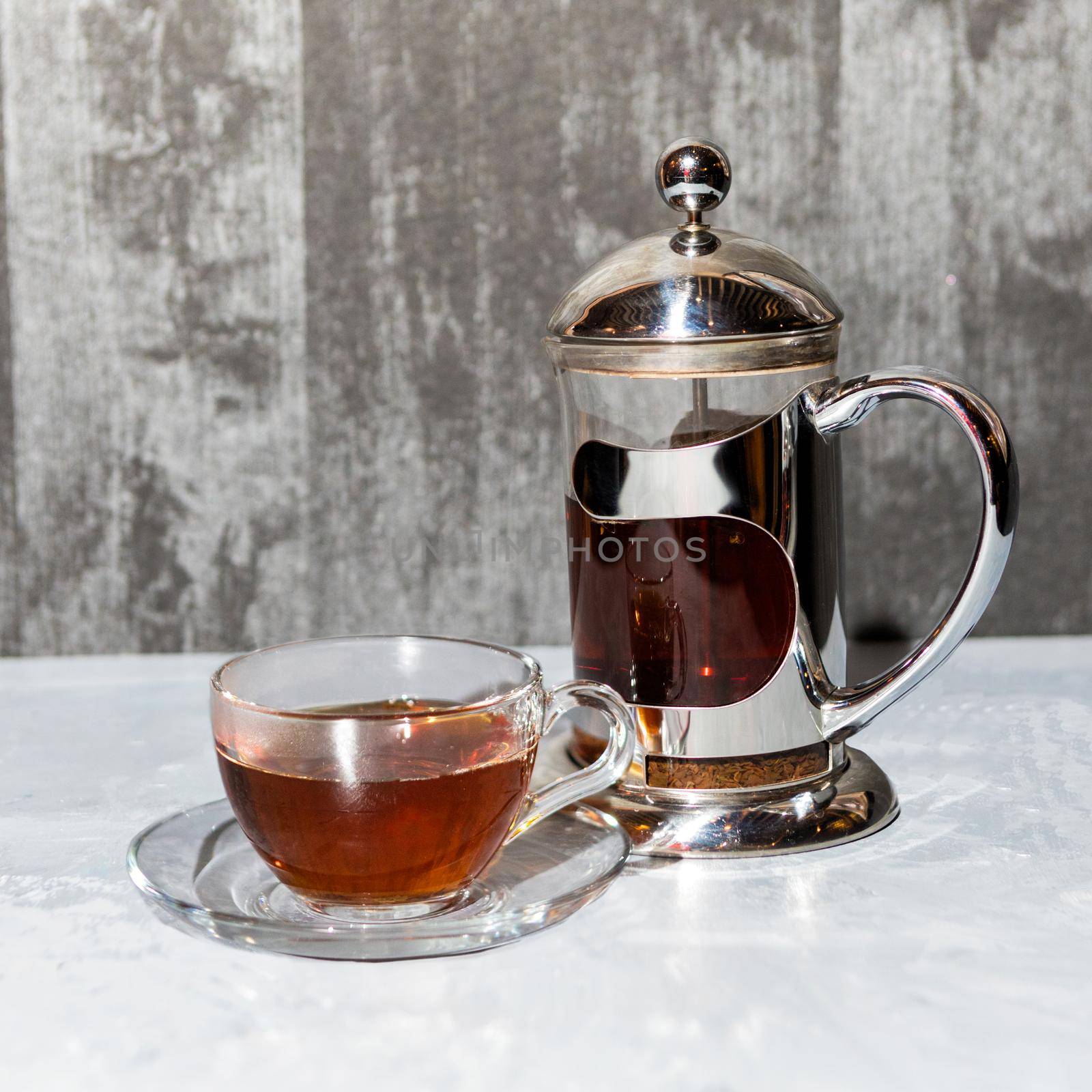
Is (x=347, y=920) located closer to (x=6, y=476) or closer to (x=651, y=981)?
(x=651, y=981)

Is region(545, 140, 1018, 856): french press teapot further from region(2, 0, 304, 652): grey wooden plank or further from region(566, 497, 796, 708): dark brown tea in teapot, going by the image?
region(2, 0, 304, 652): grey wooden plank

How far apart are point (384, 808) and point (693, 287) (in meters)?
0.19

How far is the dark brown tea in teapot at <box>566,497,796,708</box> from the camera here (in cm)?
44

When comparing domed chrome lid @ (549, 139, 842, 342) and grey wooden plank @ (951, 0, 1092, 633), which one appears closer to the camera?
domed chrome lid @ (549, 139, 842, 342)

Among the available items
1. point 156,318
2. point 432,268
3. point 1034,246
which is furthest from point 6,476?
point 1034,246

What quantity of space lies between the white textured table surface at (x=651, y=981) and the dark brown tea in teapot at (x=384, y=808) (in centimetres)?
3

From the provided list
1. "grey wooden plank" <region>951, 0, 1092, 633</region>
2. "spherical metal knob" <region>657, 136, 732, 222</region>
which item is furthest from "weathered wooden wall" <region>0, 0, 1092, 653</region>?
"spherical metal knob" <region>657, 136, 732, 222</region>

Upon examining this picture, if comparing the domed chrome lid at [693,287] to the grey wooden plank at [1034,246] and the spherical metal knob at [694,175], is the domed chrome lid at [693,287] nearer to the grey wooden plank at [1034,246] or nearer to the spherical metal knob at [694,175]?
the spherical metal knob at [694,175]

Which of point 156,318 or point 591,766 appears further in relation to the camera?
point 156,318

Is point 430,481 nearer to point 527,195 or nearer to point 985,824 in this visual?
point 527,195

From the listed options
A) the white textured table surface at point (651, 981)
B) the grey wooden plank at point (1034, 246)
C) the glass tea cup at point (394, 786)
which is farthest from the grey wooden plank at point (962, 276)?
the glass tea cup at point (394, 786)

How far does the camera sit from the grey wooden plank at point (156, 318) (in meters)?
0.68

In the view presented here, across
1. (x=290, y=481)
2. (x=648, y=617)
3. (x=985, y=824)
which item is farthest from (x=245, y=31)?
(x=985, y=824)

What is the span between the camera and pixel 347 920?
39 centimetres
